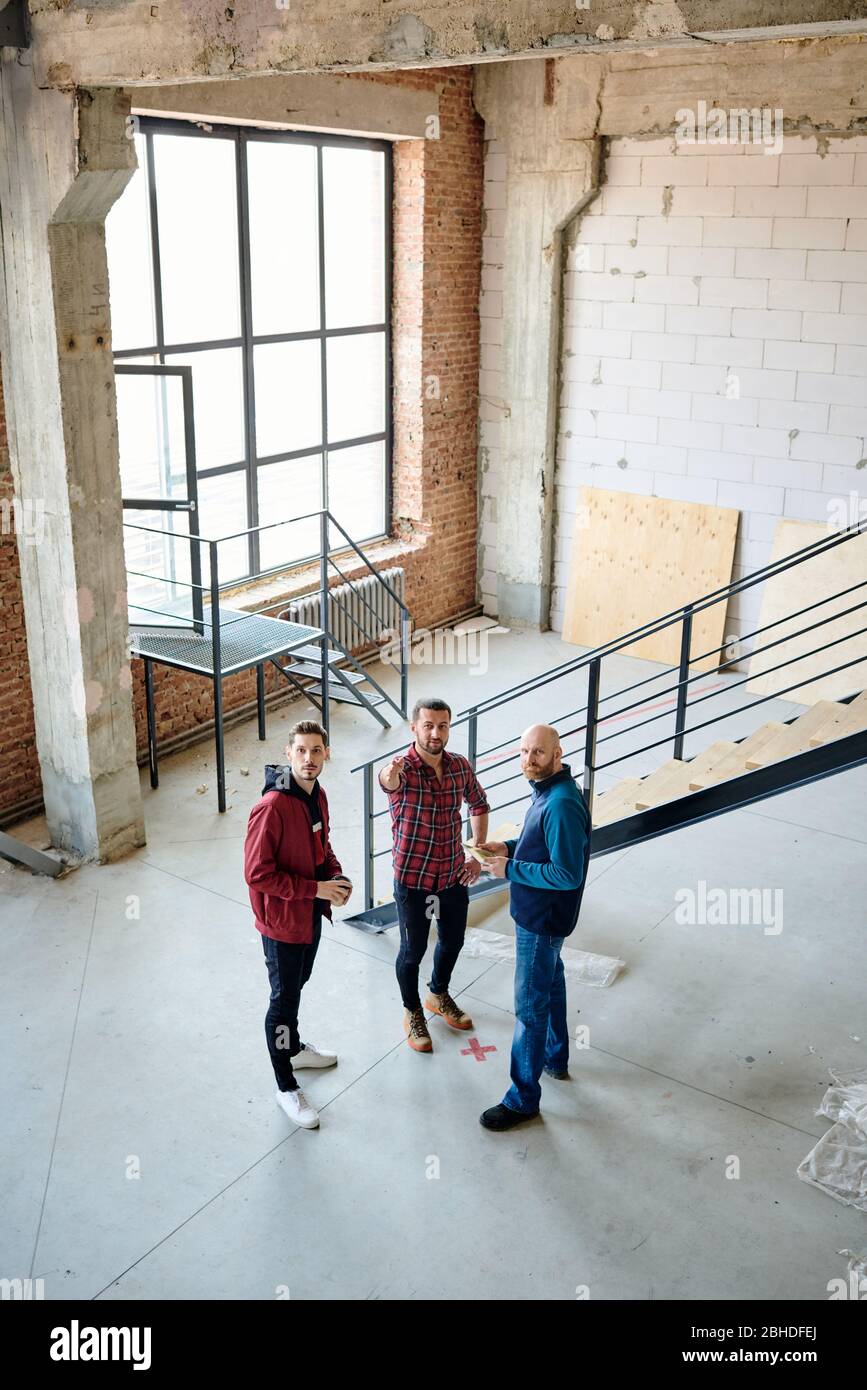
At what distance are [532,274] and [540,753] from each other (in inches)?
276

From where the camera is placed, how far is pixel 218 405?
879cm

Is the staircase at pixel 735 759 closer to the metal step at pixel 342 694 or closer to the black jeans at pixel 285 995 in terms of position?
the black jeans at pixel 285 995

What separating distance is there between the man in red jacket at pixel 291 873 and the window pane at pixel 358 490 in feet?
18.8

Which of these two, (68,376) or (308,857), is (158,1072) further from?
(68,376)

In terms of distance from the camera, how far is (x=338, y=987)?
5.94m

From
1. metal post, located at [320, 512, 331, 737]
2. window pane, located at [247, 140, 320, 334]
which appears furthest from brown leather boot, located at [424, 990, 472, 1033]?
window pane, located at [247, 140, 320, 334]

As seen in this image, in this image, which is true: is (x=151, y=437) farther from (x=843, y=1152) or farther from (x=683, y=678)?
(x=843, y=1152)

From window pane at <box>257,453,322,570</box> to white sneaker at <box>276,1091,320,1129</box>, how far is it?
5151 mm

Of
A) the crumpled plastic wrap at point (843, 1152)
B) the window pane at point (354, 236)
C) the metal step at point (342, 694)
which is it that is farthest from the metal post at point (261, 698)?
the crumpled plastic wrap at point (843, 1152)

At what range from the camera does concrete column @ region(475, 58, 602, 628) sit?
9.74 m

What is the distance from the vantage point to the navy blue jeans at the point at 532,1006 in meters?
4.70

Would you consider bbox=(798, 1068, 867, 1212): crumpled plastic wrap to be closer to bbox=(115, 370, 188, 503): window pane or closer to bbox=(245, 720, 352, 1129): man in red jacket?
bbox=(245, 720, 352, 1129): man in red jacket
